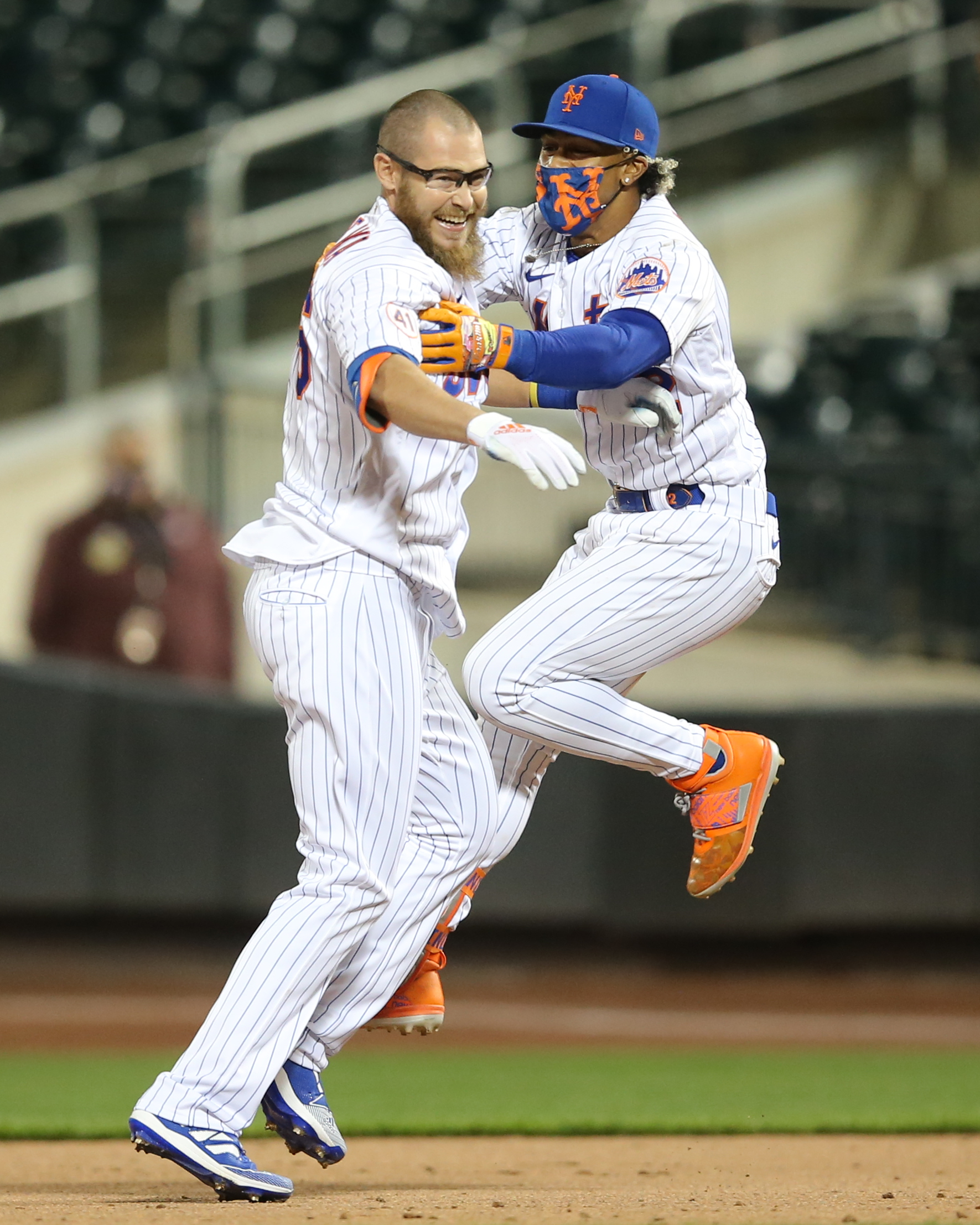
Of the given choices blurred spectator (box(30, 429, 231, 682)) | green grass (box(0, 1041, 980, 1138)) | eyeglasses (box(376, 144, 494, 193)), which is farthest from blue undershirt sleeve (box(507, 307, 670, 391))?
blurred spectator (box(30, 429, 231, 682))

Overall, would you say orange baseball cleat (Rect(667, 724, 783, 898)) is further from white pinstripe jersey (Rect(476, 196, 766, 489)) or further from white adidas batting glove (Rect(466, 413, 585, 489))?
white adidas batting glove (Rect(466, 413, 585, 489))

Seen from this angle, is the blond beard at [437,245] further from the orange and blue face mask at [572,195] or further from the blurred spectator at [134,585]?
the blurred spectator at [134,585]

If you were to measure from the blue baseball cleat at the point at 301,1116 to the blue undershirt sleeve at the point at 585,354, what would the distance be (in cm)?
140

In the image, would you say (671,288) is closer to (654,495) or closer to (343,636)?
(654,495)

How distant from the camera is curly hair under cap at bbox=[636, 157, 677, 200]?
3.63 m

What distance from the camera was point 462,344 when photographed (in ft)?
10.6

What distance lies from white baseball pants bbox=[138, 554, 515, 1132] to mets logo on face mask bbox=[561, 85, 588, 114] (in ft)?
3.17

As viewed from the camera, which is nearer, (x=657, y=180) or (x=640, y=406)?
(x=640, y=406)

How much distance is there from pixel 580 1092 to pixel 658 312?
3.25 meters

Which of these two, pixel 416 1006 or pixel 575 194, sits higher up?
pixel 575 194

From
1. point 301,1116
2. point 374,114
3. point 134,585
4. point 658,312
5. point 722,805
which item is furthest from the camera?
point 374,114

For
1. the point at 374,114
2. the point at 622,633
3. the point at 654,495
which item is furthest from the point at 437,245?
the point at 374,114

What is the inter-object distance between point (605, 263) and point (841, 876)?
4.35 m

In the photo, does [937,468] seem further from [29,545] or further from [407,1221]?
[407,1221]
